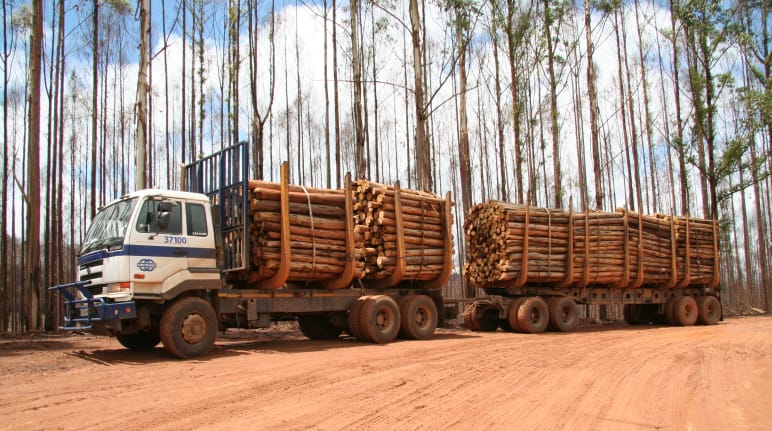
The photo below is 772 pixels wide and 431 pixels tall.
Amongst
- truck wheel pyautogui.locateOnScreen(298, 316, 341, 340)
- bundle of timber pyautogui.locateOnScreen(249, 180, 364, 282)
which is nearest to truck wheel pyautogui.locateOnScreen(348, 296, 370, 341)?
bundle of timber pyautogui.locateOnScreen(249, 180, 364, 282)

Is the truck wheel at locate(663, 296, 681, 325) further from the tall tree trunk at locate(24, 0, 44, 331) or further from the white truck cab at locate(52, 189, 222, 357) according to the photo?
the tall tree trunk at locate(24, 0, 44, 331)

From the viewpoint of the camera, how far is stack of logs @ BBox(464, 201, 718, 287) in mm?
16391

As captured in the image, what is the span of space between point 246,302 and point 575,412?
695 cm

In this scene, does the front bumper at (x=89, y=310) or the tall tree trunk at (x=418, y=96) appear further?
the tall tree trunk at (x=418, y=96)

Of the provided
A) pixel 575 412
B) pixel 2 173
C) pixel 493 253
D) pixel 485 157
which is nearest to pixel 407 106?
pixel 485 157

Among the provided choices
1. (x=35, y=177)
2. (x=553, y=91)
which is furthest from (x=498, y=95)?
(x=35, y=177)

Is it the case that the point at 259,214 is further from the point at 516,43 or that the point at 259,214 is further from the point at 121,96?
→ the point at 121,96

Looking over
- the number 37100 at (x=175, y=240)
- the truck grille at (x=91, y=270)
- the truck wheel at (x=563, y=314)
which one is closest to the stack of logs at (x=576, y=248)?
the truck wheel at (x=563, y=314)

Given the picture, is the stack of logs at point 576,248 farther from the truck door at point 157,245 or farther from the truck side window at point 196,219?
the truck door at point 157,245

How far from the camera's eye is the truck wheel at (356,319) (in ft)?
41.7

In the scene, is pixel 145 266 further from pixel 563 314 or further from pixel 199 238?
pixel 563 314

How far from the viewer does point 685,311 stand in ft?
64.6

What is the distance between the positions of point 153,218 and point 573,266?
1186 centimetres

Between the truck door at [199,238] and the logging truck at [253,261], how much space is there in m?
0.02
